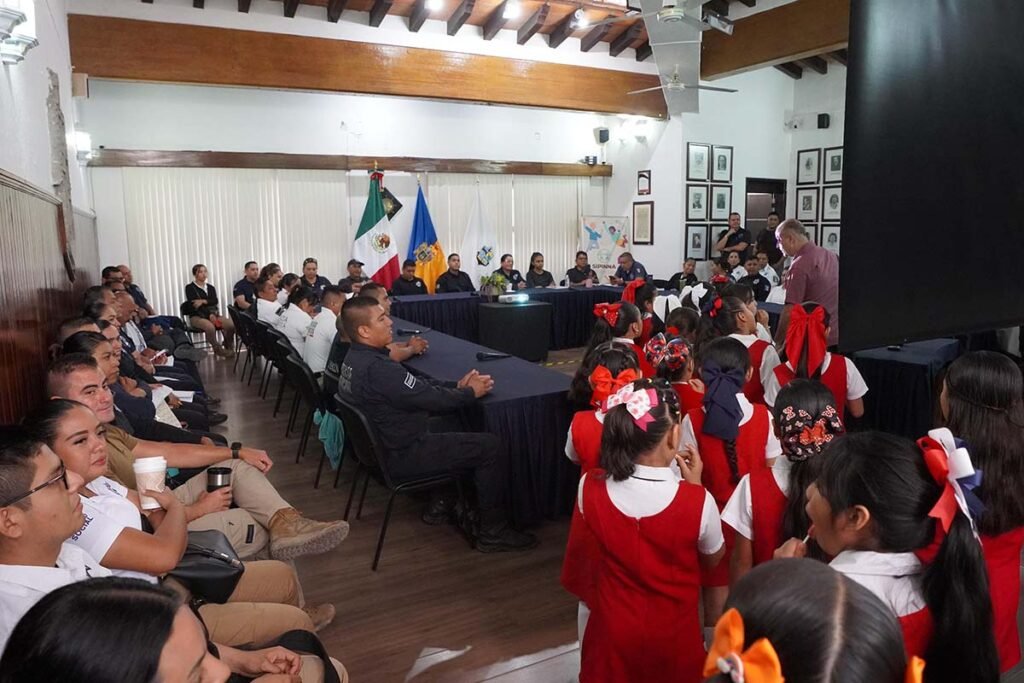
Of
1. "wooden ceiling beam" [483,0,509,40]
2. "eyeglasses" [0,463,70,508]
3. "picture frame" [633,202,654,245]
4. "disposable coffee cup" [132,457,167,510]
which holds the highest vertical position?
"wooden ceiling beam" [483,0,509,40]

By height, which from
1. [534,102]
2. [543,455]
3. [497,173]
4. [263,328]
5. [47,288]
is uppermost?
[534,102]

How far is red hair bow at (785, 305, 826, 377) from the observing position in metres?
3.31

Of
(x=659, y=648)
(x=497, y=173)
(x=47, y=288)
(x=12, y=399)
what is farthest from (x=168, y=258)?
(x=659, y=648)

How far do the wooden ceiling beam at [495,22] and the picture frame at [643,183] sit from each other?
3.08m

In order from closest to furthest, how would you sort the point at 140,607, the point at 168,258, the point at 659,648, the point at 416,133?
1. the point at 140,607
2. the point at 659,648
3. the point at 168,258
4. the point at 416,133

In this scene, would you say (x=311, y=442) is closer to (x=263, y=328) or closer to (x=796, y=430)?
(x=263, y=328)

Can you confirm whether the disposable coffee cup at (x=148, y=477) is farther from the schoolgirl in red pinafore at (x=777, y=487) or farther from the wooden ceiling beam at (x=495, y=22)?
the wooden ceiling beam at (x=495, y=22)

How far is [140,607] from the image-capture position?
865 mm

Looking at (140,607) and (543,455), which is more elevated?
(140,607)

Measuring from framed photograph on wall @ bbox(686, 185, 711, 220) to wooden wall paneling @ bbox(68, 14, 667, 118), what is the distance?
1.31 meters

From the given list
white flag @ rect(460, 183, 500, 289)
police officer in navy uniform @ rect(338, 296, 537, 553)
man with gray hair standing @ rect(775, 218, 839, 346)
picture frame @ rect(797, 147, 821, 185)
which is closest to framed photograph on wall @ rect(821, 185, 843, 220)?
picture frame @ rect(797, 147, 821, 185)

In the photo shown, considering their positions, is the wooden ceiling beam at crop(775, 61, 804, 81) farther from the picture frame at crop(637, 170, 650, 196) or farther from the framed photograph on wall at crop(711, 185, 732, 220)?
the picture frame at crop(637, 170, 650, 196)

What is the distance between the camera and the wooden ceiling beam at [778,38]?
7445 millimetres

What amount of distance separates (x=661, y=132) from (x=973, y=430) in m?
9.22
